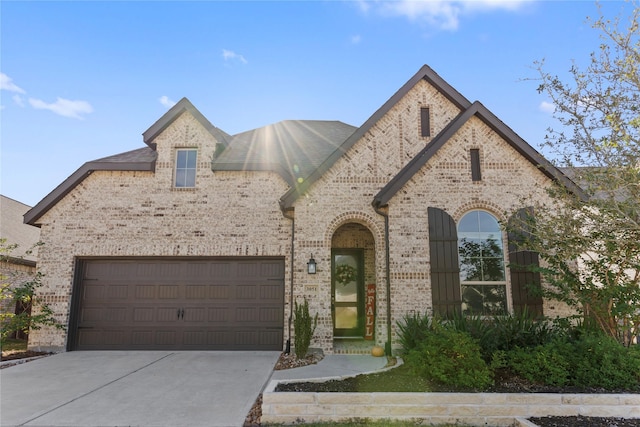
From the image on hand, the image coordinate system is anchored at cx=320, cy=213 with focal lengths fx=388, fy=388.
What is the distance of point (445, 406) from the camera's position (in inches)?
221

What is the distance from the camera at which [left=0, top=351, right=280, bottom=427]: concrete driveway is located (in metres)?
5.41

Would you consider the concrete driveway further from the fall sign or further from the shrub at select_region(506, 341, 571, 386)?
the shrub at select_region(506, 341, 571, 386)

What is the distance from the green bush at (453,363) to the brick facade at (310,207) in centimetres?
263

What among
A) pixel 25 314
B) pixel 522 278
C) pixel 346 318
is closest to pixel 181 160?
pixel 25 314

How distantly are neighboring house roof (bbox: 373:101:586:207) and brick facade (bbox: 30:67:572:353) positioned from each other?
0.60 ft

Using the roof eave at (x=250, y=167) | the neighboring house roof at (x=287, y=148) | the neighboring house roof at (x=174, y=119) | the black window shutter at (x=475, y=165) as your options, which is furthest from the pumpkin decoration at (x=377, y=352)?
the neighboring house roof at (x=174, y=119)

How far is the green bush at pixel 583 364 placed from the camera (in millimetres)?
6125

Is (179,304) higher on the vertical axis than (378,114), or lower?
lower

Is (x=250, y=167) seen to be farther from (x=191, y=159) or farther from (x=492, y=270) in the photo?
(x=492, y=270)

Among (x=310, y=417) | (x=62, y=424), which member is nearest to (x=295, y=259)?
(x=310, y=417)

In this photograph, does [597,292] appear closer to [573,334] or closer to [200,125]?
[573,334]

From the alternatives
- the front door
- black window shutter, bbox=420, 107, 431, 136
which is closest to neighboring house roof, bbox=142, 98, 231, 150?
the front door

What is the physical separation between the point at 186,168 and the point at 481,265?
27.7 ft

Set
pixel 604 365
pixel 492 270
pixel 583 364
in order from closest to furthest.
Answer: pixel 604 365, pixel 583 364, pixel 492 270
